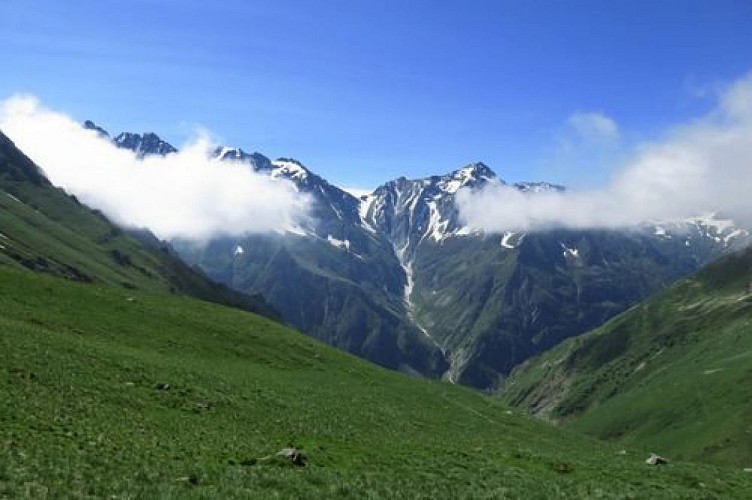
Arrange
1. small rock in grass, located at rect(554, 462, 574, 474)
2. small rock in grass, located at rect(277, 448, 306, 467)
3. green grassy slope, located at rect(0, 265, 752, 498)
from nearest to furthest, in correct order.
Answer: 1. green grassy slope, located at rect(0, 265, 752, 498)
2. small rock in grass, located at rect(277, 448, 306, 467)
3. small rock in grass, located at rect(554, 462, 574, 474)

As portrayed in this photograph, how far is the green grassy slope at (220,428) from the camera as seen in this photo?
28172 mm

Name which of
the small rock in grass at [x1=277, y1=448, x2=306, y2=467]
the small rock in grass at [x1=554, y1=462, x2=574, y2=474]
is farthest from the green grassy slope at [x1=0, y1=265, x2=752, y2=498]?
the small rock in grass at [x1=277, y1=448, x2=306, y2=467]

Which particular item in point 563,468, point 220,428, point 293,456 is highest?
point 563,468

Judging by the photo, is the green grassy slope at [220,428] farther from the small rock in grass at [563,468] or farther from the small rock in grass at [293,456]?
the small rock in grass at [293,456]

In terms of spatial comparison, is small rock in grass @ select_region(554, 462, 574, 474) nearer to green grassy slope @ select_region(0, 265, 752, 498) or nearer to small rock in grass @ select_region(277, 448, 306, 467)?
green grassy slope @ select_region(0, 265, 752, 498)

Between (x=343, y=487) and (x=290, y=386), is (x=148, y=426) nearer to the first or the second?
(x=343, y=487)

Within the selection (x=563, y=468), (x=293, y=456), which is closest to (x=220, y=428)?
(x=293, y=456)

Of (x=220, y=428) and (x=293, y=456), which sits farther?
(x=220, y=428)

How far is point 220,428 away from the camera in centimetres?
4138

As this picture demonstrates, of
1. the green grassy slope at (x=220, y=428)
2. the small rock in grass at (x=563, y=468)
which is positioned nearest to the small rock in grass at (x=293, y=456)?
the green grassy slope at (x=220, y=428)

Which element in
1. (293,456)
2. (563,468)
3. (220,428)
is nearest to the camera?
(293,456)

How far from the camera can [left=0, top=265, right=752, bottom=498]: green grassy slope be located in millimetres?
28172

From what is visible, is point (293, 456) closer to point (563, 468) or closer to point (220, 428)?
point (220, 428)

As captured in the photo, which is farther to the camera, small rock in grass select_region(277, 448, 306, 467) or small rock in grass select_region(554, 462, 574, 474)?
small rock in grass select_region(554, 462, 574, 474)
